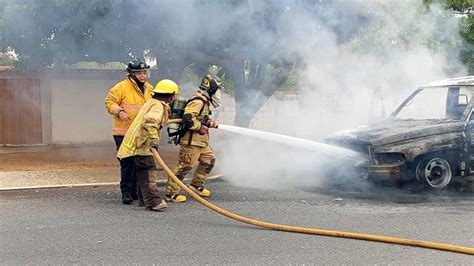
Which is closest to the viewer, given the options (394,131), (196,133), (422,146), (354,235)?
(354,235)

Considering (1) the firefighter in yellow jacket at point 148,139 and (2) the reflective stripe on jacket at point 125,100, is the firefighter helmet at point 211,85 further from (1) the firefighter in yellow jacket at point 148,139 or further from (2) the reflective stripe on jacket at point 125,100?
(2) the reflective stripe on jacket at point 125,100

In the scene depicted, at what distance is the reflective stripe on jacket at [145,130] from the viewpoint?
271 inches

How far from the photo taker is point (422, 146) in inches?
318

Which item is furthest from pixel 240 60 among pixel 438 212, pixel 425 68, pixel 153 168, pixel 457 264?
pixel 457 264

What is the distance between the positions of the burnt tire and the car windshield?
0.81m

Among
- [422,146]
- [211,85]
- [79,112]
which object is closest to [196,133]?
[211,85]

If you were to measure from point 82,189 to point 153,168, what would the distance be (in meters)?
1.94

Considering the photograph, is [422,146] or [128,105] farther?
[422,146]

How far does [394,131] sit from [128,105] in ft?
11.7

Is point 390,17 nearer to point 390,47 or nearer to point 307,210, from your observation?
point 390,47

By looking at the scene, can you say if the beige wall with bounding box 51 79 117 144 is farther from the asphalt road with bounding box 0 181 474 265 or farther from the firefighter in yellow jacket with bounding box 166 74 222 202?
the firefighter in yellow jacket with bounding box 166 74 222 202

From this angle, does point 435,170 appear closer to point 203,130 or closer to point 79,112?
point 203,130

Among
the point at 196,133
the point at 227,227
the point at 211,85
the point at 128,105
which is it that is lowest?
the point at 227,227

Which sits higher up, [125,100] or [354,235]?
[125,100]
